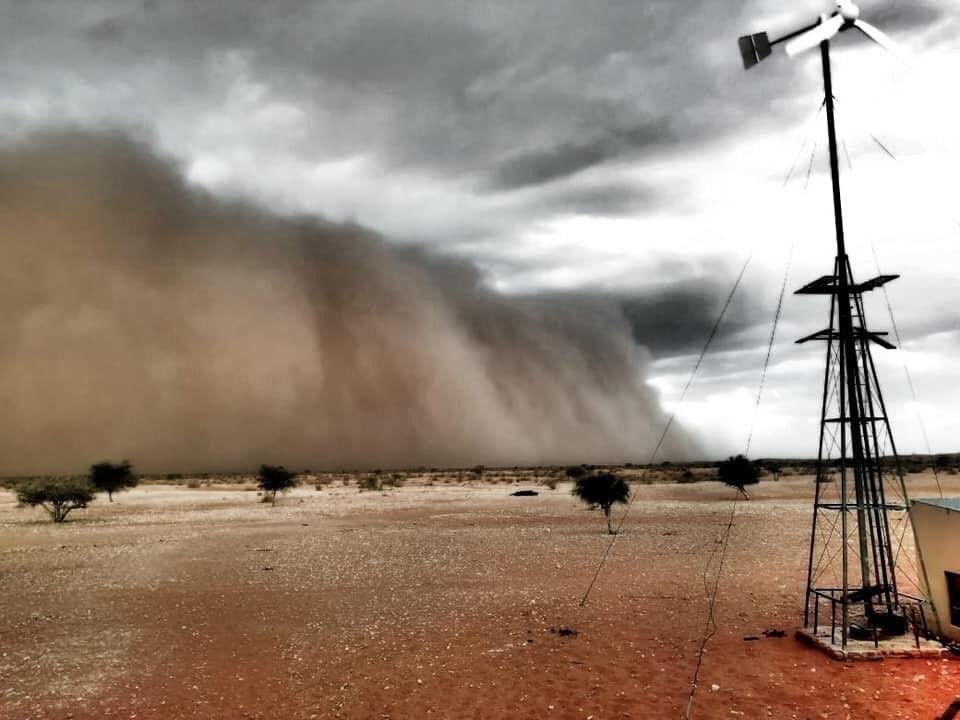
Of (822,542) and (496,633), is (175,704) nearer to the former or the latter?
(496,633)

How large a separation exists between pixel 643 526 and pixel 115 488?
197 ft

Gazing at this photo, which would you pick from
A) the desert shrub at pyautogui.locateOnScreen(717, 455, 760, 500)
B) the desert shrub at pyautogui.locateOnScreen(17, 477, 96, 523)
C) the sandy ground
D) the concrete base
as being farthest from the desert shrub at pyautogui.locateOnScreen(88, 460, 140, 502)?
the concrete base

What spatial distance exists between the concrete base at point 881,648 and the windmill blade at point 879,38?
15.5 meters

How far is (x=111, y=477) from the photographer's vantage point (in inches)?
2904

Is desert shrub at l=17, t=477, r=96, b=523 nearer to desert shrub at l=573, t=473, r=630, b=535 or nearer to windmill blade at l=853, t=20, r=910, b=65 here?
desert shrub at l=573, t=473, r=630, b=535

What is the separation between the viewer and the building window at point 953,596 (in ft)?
55.4

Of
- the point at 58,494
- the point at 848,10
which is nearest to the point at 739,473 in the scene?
the point at 848,10

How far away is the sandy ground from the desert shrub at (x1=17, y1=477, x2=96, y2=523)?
929 cm

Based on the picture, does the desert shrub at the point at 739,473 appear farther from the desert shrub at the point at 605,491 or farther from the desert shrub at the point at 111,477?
the desert shrub at the point at 111,477

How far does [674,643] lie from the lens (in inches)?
720

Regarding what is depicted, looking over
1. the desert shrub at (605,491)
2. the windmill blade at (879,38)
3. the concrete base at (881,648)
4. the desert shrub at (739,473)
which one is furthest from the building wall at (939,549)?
the desert shrub at (739,473)

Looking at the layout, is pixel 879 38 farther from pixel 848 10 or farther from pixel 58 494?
pixel 58 494

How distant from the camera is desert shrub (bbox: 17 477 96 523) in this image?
169ft

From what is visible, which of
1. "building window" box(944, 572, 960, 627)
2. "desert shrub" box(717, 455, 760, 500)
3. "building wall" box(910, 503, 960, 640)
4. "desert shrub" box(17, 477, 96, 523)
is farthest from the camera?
"desert shrub" box(717, 455, 760, 500)
